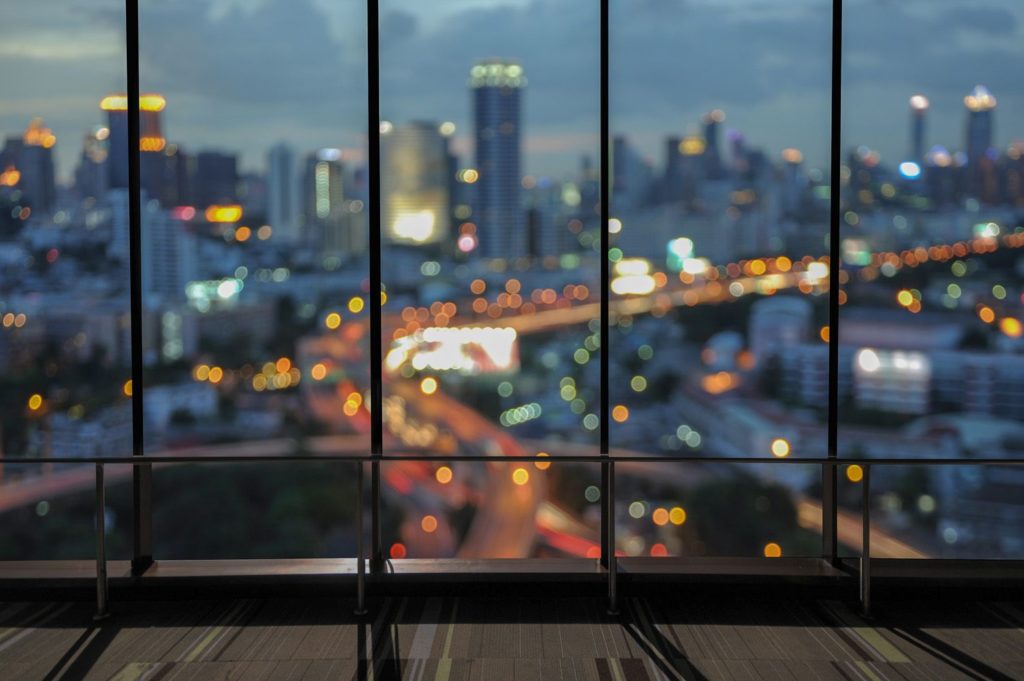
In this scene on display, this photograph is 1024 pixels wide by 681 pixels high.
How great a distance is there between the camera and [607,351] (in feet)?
→ 12.4

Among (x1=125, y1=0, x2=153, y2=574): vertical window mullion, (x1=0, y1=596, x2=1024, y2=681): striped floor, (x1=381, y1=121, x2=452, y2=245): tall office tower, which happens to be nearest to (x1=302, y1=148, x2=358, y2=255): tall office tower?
(x1=381, y1=121, x2=452, y2=245): tall office tower

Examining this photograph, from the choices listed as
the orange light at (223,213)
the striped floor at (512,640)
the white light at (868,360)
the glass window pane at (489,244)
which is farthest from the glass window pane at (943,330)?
the striped floor at (512,640)

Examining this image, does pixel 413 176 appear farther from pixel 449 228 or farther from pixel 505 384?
pixel 505 384

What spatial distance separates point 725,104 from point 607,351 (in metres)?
25.4

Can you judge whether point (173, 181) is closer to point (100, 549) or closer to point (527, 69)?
point (100, 549)

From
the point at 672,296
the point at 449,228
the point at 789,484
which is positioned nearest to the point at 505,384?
the point at 672,296

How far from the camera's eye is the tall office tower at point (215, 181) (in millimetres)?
12633

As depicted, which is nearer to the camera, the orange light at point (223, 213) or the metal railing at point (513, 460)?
the metal railing at point (513, 460)

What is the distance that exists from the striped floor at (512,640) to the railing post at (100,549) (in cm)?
7

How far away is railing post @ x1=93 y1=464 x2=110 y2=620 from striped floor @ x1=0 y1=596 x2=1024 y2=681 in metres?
0.07

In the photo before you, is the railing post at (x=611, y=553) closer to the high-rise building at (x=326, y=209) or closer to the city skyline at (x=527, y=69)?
the high-rise building at (x=326, y=209)

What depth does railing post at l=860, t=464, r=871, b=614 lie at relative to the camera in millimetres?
3617

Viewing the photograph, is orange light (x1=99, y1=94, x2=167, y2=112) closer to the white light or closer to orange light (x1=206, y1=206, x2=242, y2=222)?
orange light (x1=206, y1=206, x2=242, y2=222)

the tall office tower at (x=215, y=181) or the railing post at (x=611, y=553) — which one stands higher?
the tall office tower at (x=215, y=181)
